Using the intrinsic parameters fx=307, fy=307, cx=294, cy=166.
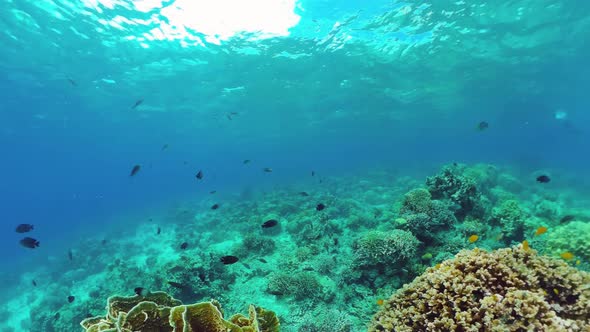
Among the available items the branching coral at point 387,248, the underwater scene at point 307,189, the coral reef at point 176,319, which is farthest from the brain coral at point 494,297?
the branching coral at point 387,248

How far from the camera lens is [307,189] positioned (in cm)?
2994

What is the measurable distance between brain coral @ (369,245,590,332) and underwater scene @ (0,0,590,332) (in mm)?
26

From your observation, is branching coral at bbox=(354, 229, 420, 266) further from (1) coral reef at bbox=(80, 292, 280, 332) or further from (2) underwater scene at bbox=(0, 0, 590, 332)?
(1) coral reef at bbox=(80, 292, 280, 332)

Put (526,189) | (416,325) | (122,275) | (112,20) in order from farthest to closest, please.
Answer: (526,189)
(112,20)
(122,275)
(416,325)

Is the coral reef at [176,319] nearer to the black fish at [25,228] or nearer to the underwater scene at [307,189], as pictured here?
the underwater scene at [307,189]

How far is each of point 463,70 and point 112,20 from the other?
33.2 m

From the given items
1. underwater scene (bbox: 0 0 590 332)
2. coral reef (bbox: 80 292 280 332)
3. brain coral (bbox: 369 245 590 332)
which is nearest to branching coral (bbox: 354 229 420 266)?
underwater scene (bbox: 0 0 590 332)

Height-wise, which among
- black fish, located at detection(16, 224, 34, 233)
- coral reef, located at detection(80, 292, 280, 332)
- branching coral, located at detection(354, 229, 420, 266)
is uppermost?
branching coral, located at detection(354, 229, 420, 266)

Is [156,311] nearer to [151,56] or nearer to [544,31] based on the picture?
[151,56]

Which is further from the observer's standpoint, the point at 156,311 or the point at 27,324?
the point at 27,324

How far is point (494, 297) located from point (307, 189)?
2612 cm

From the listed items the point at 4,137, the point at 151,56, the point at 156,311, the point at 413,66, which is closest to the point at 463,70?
the point at 413,66

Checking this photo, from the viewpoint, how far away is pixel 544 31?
82.2ft

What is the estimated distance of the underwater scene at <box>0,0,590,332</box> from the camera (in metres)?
4.50
